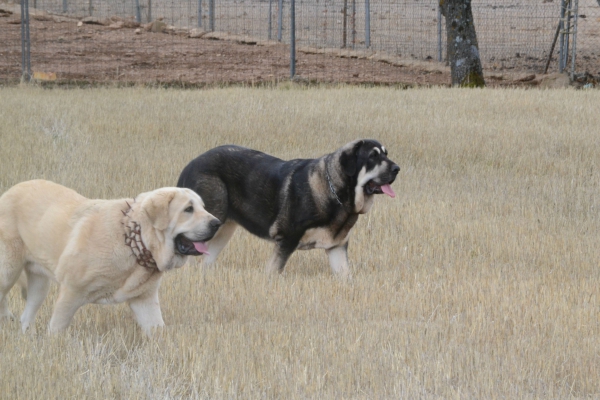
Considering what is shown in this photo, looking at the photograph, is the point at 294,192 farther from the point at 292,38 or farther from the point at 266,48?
the point at 266,48

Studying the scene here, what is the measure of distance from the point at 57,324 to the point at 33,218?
2.42ft

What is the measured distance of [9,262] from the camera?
217 inches

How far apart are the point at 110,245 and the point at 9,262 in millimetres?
824

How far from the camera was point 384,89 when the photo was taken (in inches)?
736

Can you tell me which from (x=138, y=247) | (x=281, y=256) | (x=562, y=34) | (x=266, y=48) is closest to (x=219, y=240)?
(x=281, y=256)

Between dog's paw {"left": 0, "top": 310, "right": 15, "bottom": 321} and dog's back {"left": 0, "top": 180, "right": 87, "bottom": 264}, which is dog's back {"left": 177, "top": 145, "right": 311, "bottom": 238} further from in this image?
dog's paw {"left": 0, "top": 310, "right": 15, "bottom": 321}

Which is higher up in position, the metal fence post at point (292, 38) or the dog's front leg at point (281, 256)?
the metal fence post at point (292, 38)

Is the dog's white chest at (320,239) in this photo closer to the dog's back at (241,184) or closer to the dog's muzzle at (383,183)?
the dog's back at (241,184)

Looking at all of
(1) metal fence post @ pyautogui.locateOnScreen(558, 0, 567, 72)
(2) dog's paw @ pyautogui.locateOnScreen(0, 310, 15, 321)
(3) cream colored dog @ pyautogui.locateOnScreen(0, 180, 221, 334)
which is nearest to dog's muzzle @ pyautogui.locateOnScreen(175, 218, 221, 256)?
(3) cream colored dog @ pyautogui.locateOnScreen(0, 180, 221, 334)

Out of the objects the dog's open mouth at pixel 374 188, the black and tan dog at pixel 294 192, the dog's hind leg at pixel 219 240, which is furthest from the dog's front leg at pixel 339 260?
the dog's hind leg at pixel 219 240

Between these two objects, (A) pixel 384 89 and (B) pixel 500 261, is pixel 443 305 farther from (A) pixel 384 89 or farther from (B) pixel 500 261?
(A) pixel 384 89

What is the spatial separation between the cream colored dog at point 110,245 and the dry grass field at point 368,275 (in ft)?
0.95

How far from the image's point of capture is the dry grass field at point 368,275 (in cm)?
476

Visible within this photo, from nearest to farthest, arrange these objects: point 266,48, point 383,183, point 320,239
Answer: point 383,183 < point 320,239 < point 266,48
